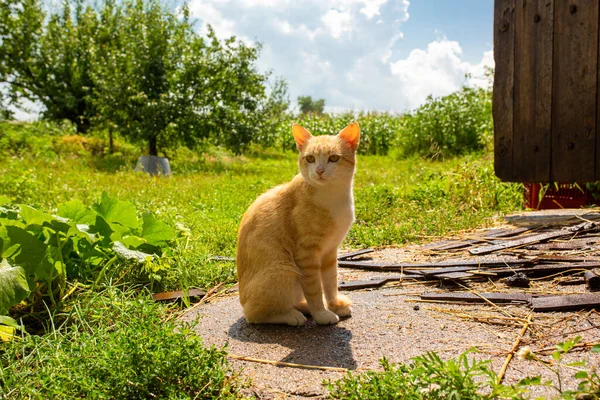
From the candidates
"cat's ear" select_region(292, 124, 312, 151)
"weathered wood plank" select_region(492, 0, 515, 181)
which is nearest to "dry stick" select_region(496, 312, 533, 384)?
"weathered wood plank" select_region(492, 0, 515, 181)

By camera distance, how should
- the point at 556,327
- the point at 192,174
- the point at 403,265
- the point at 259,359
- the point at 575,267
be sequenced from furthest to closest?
the point at 192,174 → the point at 403,265 → the point at 575,267 → the point at 556,327 → the point at 259,359

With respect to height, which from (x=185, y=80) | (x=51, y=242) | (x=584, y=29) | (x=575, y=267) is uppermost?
(x=185, y=80)

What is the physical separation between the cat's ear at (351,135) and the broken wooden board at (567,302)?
1393 mm

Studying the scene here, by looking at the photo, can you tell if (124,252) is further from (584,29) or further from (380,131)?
(380,131)

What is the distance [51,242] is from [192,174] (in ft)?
23.7

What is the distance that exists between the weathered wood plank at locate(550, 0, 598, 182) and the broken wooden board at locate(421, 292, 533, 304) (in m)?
0.93

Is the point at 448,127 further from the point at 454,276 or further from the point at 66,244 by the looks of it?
the point at 66,244

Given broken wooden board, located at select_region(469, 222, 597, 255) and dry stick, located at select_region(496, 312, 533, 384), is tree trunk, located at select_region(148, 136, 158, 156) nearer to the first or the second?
broken wooden board, located at select_region(469, 222, 597, 255)

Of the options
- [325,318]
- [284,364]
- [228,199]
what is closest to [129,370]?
[284,364]

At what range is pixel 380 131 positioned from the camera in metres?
16.1

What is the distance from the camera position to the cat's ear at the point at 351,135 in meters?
3.09

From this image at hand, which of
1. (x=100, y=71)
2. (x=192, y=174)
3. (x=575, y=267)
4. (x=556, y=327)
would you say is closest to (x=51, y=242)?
(x=556, y=327)

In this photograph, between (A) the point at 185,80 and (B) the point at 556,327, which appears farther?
(A) the point at 185,80

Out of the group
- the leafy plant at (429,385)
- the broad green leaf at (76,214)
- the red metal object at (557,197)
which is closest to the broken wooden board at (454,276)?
the leafy plant at (429,385)
